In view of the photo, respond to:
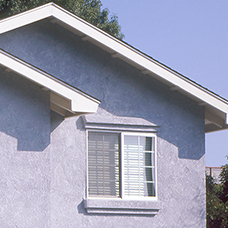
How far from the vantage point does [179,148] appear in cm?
1288

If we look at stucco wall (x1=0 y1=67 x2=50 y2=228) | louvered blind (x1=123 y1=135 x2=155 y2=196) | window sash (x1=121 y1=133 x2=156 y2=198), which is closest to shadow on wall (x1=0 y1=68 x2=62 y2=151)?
stucco wall (x1=0 y1=67 x2=50 y2=228)

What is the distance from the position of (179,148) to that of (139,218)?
7.31 feet

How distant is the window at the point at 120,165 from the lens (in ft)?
39.3

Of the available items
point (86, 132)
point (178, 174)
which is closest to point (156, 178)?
point (178, 174)

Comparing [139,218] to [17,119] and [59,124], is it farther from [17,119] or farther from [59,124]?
[17,119]

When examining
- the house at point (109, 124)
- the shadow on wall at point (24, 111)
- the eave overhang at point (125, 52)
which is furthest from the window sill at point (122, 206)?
the eave overhang at point (125, 52)

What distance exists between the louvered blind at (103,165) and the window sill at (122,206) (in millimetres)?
268

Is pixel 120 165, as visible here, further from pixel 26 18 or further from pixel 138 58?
pixel 26 18

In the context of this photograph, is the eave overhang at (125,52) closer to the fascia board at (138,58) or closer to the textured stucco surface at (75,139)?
the fascia board at (138,58)

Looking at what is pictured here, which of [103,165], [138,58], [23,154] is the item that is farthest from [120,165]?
[23,154]

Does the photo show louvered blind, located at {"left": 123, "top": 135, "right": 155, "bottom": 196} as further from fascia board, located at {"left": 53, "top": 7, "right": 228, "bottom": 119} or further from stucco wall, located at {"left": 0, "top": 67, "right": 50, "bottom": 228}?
stucco wall, located at {"left": 0, "top": 67, "right": 50, "bottom": 228}

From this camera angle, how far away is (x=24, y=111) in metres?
10.1

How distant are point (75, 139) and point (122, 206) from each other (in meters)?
2.08

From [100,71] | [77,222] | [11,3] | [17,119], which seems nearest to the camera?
[17,119]
